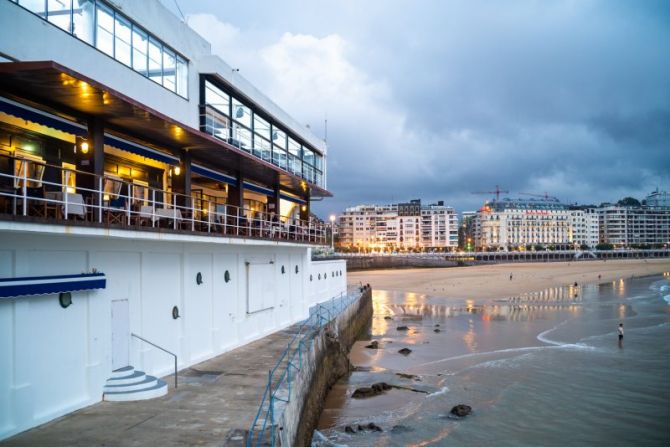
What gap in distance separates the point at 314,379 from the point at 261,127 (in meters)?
13.3

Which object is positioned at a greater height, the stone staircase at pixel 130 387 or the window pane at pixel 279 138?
the window pane at pixel 279 138

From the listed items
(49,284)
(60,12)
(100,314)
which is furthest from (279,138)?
(49,284)

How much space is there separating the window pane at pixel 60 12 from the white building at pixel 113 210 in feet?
0.17

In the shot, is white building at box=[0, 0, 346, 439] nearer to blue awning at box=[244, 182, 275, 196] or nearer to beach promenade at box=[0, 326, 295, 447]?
beach promenade at box=[0, 326, 295, 447]

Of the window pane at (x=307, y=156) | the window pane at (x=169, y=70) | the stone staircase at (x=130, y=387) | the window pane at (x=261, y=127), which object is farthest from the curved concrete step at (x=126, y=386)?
the window pane at (x=307, y=156)

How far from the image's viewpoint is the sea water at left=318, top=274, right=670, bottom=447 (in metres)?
16.7

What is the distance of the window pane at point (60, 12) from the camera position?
44.4 feet

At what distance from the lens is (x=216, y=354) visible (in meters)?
17.5

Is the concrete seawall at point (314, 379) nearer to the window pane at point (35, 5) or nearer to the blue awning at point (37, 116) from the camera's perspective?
the blue awning at point (37, 116)

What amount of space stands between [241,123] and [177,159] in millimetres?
5715

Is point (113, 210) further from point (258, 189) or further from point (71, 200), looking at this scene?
point (258, 189)

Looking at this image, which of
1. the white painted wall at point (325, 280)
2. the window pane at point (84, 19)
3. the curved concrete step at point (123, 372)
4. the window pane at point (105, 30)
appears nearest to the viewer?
the curved concrete step at point (123, 372)

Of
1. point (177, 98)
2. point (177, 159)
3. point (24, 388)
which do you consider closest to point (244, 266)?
point (177, 159)

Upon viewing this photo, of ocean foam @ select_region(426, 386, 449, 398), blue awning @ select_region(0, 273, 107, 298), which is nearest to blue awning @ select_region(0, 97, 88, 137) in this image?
blue awning @ select_region(0, 273, 107, 298)
